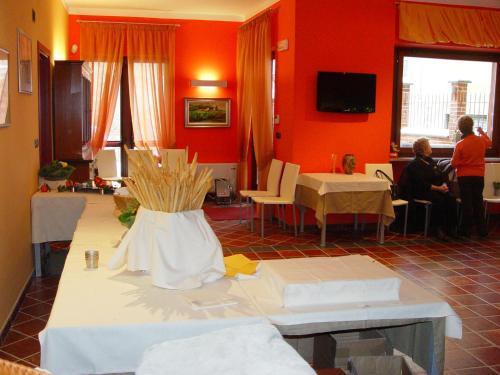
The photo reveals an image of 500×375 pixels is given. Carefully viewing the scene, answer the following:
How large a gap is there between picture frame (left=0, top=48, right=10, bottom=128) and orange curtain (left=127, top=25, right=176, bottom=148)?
498 cm

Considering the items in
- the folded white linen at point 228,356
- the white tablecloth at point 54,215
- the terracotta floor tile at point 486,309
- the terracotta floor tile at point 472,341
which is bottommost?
the terracotta floor tile at point 472,341

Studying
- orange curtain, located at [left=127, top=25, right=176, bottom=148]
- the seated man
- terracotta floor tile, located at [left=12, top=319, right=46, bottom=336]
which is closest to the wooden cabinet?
orange curtain, located at [left=127, top=25, right=176, bottom=148]

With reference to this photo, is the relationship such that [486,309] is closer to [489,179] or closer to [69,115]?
[489,179]

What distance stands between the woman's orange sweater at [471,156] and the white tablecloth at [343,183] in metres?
1.10

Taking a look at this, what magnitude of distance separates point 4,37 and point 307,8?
395cm

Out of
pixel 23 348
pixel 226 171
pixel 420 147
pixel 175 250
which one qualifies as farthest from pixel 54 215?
pixel 226 171

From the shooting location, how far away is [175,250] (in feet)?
7.04

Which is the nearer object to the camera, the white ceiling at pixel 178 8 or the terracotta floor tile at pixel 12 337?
the terracotta floor tile at pixel 12 337

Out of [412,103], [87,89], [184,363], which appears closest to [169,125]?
[87,89]

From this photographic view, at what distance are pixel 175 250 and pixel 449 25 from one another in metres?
6.52

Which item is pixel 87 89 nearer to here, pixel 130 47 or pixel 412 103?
pixel 130 47

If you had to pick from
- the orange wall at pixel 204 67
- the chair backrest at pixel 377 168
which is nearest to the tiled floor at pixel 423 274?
the chair backrest at pixel 377 168

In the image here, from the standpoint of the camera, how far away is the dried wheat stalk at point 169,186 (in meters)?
2.17

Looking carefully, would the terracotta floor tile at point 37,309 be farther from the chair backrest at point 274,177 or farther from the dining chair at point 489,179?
the dining chair at point 489,179
